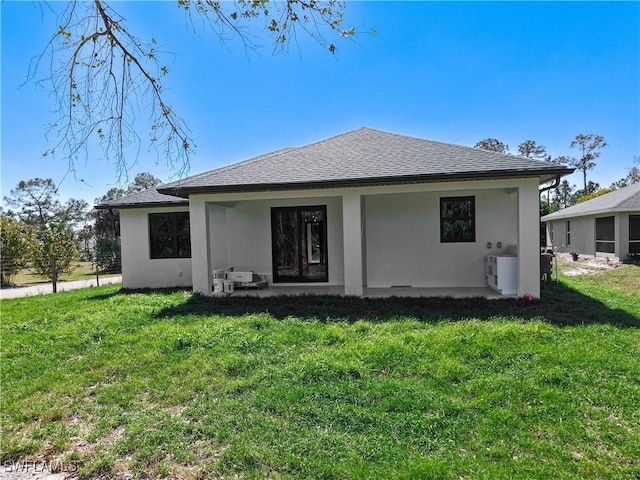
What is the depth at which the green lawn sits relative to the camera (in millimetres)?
2777

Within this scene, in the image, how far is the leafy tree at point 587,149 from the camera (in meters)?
43.9

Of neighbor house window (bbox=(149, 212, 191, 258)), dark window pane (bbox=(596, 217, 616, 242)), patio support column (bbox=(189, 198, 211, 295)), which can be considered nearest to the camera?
patio support column (bbox=(189, 198, 211, 295))

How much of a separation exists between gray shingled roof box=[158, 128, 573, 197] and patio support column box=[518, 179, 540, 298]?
0.44 metres

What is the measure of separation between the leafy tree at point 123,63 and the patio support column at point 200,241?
19.8 ft

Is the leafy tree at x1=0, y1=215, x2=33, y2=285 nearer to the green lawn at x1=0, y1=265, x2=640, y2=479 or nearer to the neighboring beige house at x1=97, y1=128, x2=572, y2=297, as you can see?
the neighboring beige house at x1=97, y1=128, x2=572, y2=297

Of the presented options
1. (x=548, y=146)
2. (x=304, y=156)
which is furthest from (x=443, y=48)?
(x=548, y=146)

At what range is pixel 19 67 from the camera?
9.73ft

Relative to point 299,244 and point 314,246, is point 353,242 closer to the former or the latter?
point 314,246

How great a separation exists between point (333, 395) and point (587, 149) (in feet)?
178

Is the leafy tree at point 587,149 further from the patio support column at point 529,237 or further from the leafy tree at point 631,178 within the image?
the patio support column at point 529,237

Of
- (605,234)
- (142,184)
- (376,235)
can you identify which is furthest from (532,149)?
(376,235)

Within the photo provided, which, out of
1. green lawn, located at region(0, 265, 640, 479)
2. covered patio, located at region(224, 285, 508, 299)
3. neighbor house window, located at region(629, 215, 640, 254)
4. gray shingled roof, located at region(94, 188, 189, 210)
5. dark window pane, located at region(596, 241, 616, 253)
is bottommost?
green lawn, located at region(0, 265, 640, 479)

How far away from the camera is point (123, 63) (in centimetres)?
311

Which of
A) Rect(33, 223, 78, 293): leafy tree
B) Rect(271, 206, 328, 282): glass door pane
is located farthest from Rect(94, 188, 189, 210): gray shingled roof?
Rect(33, 223, 78, 293): leafy tree
